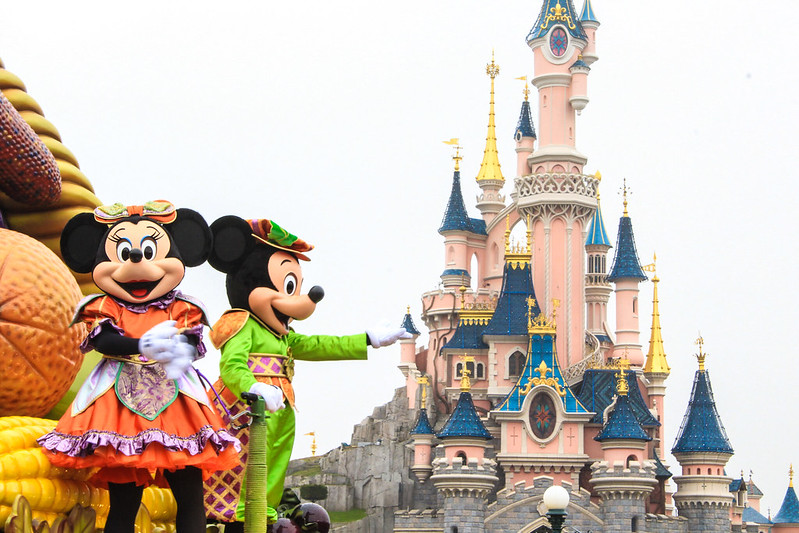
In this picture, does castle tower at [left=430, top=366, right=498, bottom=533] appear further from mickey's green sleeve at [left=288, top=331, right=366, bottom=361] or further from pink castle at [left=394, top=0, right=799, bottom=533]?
mickey's green sleeve at [left=288, top=331, right=366, bottom=361]

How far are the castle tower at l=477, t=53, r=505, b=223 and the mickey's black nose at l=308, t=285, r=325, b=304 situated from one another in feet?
128

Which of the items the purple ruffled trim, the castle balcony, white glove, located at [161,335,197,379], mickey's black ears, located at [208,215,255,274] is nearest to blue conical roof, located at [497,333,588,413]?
the castle balcony

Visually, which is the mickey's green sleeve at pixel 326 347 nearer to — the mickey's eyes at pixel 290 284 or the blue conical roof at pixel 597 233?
the mickey's eyes at pixel 290 284

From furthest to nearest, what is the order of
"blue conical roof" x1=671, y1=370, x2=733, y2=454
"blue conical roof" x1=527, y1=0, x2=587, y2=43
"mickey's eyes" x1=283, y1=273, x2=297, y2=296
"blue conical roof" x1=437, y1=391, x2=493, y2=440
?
"blue conical roof" x1=527, y1=0, x2=587, y2=43 → "blue conical roof" x1=671, y1=370, x2=733, y2=454 → "blue conical roof" x1=437, y1=391, x2=493, y2=440 → "mickey's eyes" x1=283, y1=273, x2=297, y2=296

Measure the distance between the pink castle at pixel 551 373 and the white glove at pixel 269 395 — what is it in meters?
28.0

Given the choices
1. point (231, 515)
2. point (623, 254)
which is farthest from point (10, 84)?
point (623, 254)

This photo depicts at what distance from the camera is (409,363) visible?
44812 mm

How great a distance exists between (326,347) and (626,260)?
34418 mm

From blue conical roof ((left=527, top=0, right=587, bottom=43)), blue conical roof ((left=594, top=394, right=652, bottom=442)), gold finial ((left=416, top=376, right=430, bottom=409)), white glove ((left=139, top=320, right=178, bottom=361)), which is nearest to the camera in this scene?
white glove ((left=139, top=320, right=178, bottom=361))

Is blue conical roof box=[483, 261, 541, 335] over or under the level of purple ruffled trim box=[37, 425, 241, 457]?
over

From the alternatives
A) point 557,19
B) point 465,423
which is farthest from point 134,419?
point 557,19

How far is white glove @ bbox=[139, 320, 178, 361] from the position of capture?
620 centimetres

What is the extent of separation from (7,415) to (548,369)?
30.3 metres

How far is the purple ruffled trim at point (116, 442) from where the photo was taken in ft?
20.6
